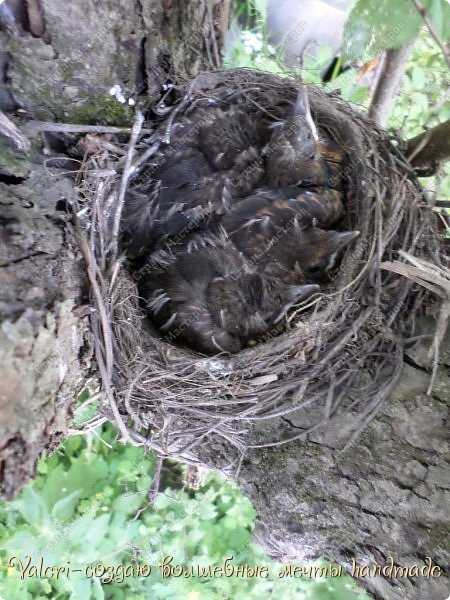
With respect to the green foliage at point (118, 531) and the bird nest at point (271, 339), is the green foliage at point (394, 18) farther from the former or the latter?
the green foliage at point (118, 531)

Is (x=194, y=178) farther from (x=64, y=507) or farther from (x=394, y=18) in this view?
(x=64, y=507)

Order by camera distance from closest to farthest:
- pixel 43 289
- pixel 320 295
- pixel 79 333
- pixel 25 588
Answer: pixel 43 289
pixel 79 333
pixel 320 295
pixel 25 588

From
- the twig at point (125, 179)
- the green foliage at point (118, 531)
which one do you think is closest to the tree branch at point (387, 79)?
the twig at point (125, 179)

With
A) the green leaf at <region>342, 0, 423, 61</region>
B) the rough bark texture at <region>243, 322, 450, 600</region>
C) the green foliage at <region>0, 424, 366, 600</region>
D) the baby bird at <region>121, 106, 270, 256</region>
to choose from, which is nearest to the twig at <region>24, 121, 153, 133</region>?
the baby bird at <region>121, 106, 270, 256</region>

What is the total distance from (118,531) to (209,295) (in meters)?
0.92

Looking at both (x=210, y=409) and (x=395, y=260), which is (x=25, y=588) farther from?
(x=395, y=260)

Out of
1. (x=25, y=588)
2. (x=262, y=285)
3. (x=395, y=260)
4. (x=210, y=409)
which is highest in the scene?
(x=395, y=260)

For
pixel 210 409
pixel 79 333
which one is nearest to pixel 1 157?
pixel 79 333

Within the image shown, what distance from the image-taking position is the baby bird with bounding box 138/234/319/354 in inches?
54.9

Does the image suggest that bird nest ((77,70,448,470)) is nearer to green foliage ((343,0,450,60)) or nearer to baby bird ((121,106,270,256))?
baby bird ((121,106,270,256))

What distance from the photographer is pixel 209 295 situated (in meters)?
1.43

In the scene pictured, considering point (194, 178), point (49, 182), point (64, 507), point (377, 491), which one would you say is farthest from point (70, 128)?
point (64, 507)

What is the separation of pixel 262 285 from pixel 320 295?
0.21 m

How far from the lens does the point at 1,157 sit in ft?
3.07
